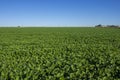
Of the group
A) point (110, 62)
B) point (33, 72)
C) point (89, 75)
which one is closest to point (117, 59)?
point (110, 62)

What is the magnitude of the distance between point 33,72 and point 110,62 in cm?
339

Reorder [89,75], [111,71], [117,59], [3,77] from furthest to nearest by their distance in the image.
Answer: [117,59]
[111,71]
[89,75]
[3,77]

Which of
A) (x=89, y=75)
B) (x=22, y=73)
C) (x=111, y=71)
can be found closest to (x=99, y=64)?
(x=111, y=71)

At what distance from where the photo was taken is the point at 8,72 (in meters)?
6.12

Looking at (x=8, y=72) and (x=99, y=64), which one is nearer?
(x=8, y=72)

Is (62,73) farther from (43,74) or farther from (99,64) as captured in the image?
(99,64)

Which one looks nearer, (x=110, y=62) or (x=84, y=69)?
(x=84, y=69)

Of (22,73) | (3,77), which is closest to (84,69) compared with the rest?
(22,73)

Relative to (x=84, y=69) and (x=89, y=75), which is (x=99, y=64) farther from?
(x=89, y=75)

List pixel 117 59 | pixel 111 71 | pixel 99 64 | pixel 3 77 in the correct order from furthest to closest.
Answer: pixel 117 59 → pixel 99 64 → pixel 111 71 → pixel 3 77

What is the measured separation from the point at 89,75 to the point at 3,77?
2.61 meters

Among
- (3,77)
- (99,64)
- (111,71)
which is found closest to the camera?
(3,77)

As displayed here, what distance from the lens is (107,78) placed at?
5.85 metres

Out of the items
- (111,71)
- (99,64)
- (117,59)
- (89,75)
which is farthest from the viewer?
(117,59)
